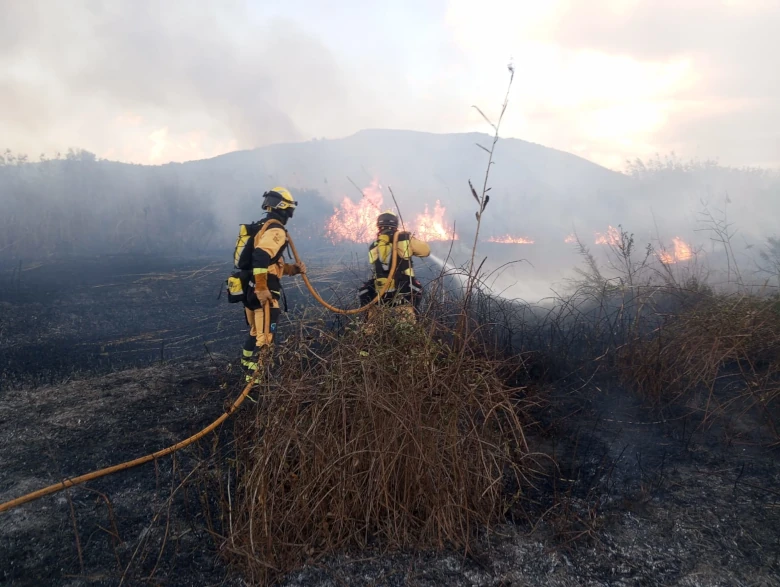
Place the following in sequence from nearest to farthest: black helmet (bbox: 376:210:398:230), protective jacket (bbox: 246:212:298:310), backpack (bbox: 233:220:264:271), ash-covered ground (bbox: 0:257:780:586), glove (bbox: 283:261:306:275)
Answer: ash-covered ground (bbox: 0:257:780:586), protective jacket (bbox: 246:212:298:310), backpack (bbox: 233:220:264:271), glove (bbox: 283:261:306:275), black helmet (bbox: 376:210:398:230)

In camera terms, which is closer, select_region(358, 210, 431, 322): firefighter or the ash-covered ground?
the ash-covered ground

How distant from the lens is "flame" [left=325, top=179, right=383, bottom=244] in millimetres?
21938

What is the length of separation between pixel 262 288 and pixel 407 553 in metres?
2.98

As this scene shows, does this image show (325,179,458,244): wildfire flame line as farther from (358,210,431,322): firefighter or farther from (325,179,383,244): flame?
(358,210,431,322): firefighter

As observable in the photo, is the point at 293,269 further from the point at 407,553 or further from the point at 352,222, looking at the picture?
the point at 352,222

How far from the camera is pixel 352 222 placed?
23.6 meters

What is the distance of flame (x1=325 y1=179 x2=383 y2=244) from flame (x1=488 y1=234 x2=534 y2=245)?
22.6 feet

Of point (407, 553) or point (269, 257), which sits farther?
point (269, 257)

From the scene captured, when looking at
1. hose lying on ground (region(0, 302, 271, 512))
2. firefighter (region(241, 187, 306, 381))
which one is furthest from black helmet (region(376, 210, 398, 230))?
hose lying on ground (region(0, 302, 271, 512))

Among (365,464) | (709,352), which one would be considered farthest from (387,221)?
(709,352)

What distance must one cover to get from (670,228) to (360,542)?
24650 millimetres

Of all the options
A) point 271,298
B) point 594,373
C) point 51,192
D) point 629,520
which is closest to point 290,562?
point 629,520

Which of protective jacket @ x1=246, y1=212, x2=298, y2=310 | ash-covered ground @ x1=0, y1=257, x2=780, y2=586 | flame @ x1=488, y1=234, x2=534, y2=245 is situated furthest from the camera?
flame @ x1=488, y1=234, x2=534, y2=245

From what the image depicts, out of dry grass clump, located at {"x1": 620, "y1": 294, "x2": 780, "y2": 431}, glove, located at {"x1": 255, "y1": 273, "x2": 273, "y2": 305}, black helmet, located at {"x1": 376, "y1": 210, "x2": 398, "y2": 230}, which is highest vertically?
black helmet, located at {"x1": 376, "y1": 210, "x2": 398, "y2": 230}
